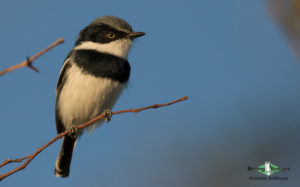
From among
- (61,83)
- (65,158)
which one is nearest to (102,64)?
(61,83)

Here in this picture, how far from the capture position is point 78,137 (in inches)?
243

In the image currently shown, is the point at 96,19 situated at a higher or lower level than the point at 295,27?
higher

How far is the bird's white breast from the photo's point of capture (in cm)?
521

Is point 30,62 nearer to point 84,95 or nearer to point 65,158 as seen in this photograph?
point 84,95

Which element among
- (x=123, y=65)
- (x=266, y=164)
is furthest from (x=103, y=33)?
(x=266, y=164)

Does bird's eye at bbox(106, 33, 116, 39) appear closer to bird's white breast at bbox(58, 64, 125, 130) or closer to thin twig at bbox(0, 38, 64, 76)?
bird's white breast at bbox(58, 64, 125, 130)

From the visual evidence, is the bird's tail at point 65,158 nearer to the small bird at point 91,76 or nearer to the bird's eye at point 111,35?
the small bird at point 91,76

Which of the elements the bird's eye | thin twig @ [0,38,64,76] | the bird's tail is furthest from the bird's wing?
thin twig @ [0,38,64,76]

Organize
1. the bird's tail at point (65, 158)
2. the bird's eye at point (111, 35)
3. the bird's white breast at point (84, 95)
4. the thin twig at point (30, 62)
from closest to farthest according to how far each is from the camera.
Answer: the thin twig at point (30, 62)
the bird's white breast at point (84, 95)
the bird's eye at point (111, 35)
the bird's tail at point (65, 158)

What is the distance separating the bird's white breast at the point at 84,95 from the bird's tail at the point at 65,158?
39 centimetres

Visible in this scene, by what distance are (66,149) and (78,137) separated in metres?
0.25

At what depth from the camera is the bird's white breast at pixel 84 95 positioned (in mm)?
5210

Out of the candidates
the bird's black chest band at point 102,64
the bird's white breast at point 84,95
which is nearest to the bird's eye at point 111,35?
the bird's black chest band at point 102,64

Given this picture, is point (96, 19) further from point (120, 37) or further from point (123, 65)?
point (123, 65)
